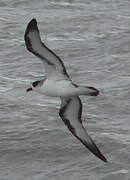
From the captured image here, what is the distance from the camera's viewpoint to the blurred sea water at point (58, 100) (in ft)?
61.8

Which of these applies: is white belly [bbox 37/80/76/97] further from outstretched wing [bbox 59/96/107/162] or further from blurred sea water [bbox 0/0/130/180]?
blurred sea water [bbox 0/0/130/180]

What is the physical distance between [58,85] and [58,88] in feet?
0.20

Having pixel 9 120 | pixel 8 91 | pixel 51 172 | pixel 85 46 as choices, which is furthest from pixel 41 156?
pixel 85 46

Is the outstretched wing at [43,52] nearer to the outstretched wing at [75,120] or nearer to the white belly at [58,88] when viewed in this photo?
the white belly at [58,88]

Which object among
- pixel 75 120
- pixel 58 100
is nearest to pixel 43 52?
pixel 75 120

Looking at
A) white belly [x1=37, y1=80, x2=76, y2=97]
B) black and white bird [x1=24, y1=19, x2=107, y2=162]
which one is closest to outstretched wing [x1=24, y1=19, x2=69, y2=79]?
black and white bird [x1=24, y1=19, x2=107, y2=162]

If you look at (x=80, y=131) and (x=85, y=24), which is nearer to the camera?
(x=80, y=131)

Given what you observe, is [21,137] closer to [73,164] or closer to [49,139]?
[49,139]

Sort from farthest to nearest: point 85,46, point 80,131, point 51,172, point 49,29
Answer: point 49,29 < point 85,46 < point 51,172 < point 80,131

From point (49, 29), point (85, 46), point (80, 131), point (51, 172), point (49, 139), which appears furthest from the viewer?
point (49, 29)

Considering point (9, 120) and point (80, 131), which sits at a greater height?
point (80, 131)

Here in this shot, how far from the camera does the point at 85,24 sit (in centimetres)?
2898

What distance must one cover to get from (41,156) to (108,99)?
3820 mm

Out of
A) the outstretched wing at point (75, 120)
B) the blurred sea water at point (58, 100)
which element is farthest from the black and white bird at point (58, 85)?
the blurred sea water at point (58, 100)
